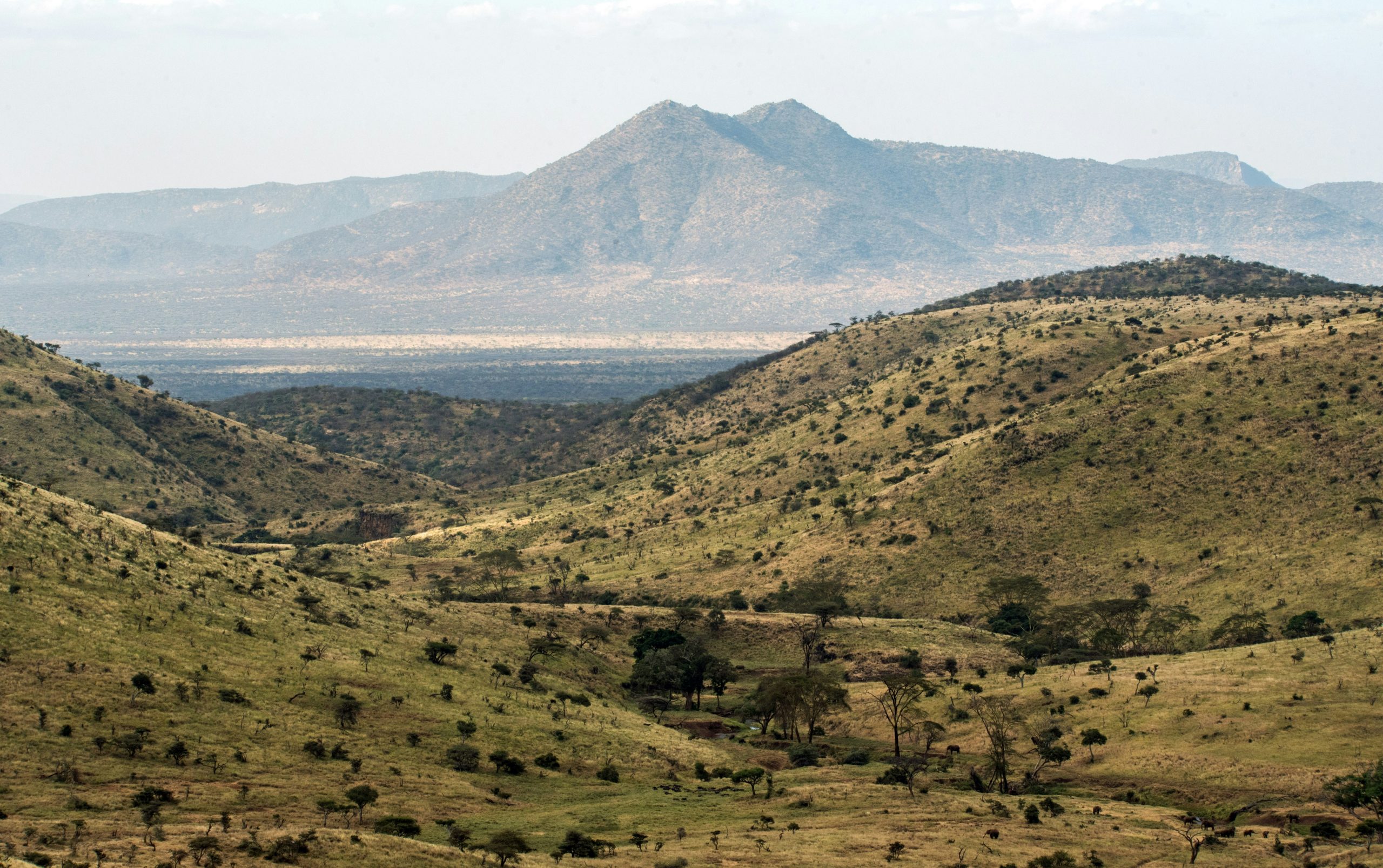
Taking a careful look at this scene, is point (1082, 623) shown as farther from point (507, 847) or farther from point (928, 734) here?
point (507, 847)

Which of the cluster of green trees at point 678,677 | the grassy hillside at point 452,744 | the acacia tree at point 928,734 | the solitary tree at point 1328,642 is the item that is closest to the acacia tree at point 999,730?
the grassy hillside at point 452,744

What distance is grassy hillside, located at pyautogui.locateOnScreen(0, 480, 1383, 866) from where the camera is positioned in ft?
143

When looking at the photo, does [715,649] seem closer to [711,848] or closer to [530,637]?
[530,637]

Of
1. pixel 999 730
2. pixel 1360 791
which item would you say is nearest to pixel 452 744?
pixel 999 730

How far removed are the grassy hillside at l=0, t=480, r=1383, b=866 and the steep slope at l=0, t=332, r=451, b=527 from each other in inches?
3094

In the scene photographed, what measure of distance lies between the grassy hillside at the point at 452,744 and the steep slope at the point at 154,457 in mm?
78580

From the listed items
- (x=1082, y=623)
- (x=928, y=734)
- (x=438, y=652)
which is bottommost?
(x=928, y=734)

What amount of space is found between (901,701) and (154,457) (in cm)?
12266

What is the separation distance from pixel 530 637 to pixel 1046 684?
30.1 m

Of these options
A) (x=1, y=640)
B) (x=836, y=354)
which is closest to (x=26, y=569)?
(x=1, y=640)

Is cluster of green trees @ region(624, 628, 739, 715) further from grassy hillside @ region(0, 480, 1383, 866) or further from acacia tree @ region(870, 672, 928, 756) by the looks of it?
acacia tree @ region(870, 672, 928, 756)

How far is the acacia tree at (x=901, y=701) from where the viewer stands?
2552 inches

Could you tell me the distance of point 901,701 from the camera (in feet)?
223

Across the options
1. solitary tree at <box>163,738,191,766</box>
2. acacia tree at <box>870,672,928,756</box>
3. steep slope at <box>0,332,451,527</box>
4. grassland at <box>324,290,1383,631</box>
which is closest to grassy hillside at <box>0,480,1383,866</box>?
solitary tree at <box>163,738,191,766</box>
